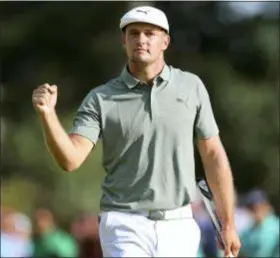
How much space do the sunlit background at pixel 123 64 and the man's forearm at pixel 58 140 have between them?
19.6 m

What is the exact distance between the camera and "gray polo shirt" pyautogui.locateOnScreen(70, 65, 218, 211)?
7523 mm

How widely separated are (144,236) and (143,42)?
1.03 m

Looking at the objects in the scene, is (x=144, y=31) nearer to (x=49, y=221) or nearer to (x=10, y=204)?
(x=49, y=221)

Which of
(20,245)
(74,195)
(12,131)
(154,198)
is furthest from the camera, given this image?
(12,131)

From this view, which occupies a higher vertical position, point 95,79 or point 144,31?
point 95,79

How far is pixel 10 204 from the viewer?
23781mm

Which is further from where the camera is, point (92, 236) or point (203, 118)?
point (92, 236)

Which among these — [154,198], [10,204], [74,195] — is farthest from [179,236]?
[74,195]

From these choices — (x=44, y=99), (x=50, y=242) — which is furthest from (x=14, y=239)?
(x=44, y=99)

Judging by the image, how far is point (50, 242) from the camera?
16.8 m

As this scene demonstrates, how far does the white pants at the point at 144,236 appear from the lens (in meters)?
7.56

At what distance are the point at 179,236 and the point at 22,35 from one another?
23011 millimetres

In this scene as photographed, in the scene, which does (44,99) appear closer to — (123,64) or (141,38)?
(141,38)

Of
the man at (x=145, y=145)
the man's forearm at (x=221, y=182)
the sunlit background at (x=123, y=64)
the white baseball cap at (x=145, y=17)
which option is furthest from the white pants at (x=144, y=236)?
the sunlit background at (x=123, y=64)
